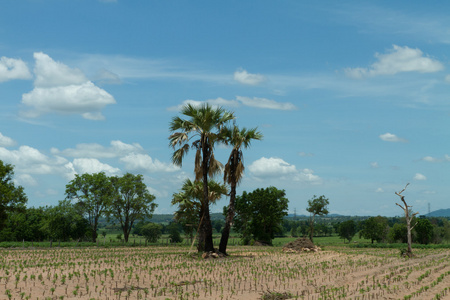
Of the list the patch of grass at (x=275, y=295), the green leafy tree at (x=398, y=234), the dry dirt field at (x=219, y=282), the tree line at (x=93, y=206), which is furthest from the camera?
the green leafy tree at (x=398, y=234)

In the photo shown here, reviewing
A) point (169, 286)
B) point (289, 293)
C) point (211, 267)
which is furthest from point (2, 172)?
point (289, 293)

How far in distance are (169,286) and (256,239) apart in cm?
5091

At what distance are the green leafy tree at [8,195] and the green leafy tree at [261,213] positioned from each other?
34204 mm

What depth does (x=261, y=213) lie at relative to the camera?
72.1m

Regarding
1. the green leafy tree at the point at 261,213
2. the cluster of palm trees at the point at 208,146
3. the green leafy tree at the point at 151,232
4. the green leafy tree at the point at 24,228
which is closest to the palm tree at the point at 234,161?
the cluster of palm trees at the point at 208,146

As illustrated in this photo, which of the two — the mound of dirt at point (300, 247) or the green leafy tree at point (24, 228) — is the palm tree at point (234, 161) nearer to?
the mound of dirt at point (300, 247)

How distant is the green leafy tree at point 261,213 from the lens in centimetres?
7094

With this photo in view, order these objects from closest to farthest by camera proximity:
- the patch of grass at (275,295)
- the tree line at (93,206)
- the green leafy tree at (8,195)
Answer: the patch of grass at (275,295) → the green leafy tree at (8,195) → the tree line at (93,206)

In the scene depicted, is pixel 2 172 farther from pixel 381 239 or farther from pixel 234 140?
pixel 381 239

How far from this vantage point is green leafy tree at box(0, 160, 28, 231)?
51544 millimetres

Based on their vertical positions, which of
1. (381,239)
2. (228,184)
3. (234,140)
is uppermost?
(234,140)

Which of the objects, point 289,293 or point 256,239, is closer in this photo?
point 289,293

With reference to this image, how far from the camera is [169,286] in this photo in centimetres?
2022

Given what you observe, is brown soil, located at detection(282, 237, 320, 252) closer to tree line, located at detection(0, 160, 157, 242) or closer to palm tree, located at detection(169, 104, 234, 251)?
palm tree, located at detection(169, 104, 234, 251)
